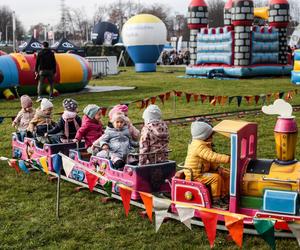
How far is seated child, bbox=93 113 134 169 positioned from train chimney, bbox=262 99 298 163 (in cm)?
226

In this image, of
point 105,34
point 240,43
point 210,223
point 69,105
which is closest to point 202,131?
point 210,223

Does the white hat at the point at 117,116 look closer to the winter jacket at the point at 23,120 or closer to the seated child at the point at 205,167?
the seated child at the point at 205,167

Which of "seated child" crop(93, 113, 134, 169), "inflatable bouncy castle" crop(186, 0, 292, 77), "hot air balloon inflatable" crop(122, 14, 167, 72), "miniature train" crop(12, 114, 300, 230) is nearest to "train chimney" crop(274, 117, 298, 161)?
"miniature train" crop(12, 114, 300, 230)

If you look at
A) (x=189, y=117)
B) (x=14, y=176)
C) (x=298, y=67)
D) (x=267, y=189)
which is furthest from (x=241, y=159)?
(x=298, y=67)

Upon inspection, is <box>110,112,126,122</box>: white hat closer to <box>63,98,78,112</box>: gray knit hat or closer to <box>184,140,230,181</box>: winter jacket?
<box>63,98,78,112</box>: gray knit hat

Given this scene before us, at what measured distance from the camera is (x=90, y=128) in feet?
25.2

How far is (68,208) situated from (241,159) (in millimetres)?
2208

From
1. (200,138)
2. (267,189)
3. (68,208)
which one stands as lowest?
(68,208)

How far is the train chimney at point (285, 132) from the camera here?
5.26m

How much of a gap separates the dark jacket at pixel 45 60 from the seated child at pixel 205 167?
12258mm

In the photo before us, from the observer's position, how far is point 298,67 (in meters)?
23.4

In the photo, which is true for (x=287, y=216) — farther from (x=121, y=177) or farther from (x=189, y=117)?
(x=189, y=117)

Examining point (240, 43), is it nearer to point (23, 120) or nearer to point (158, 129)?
point (23, 120)

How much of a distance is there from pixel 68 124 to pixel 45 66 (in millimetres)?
9342
